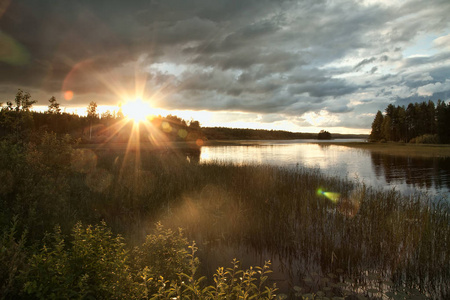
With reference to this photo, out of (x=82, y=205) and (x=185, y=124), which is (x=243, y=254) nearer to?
(x=82, y=205)

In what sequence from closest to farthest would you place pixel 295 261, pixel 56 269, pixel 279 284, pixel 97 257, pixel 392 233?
pixel 56 269 → pixel 97 257 → pixel 279 284 → pixel 295 261 → pixel 392 233

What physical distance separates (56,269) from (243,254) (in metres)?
5.38

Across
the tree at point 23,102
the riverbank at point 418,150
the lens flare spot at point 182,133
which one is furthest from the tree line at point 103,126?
the riverbank at point 418,150

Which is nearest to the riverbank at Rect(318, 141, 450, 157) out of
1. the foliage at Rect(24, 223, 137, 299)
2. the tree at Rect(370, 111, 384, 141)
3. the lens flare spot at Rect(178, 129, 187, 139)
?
the tree at Rect(370, 111, 384, 141)

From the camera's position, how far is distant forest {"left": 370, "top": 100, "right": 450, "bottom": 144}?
7800 cm

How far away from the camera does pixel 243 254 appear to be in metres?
7.96

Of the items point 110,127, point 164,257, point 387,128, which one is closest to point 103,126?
point 110,127

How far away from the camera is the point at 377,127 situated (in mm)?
110562

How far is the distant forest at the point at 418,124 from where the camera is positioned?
3071 inches

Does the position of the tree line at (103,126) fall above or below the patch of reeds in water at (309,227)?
above

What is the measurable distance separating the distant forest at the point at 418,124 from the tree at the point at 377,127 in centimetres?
265

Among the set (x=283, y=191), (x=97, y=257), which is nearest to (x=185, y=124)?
(x=283, y=191)

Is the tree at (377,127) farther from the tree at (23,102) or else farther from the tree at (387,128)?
the tree at (23,102)

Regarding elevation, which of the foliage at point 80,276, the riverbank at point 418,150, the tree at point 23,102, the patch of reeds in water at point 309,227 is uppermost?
the tree at point 23,102
